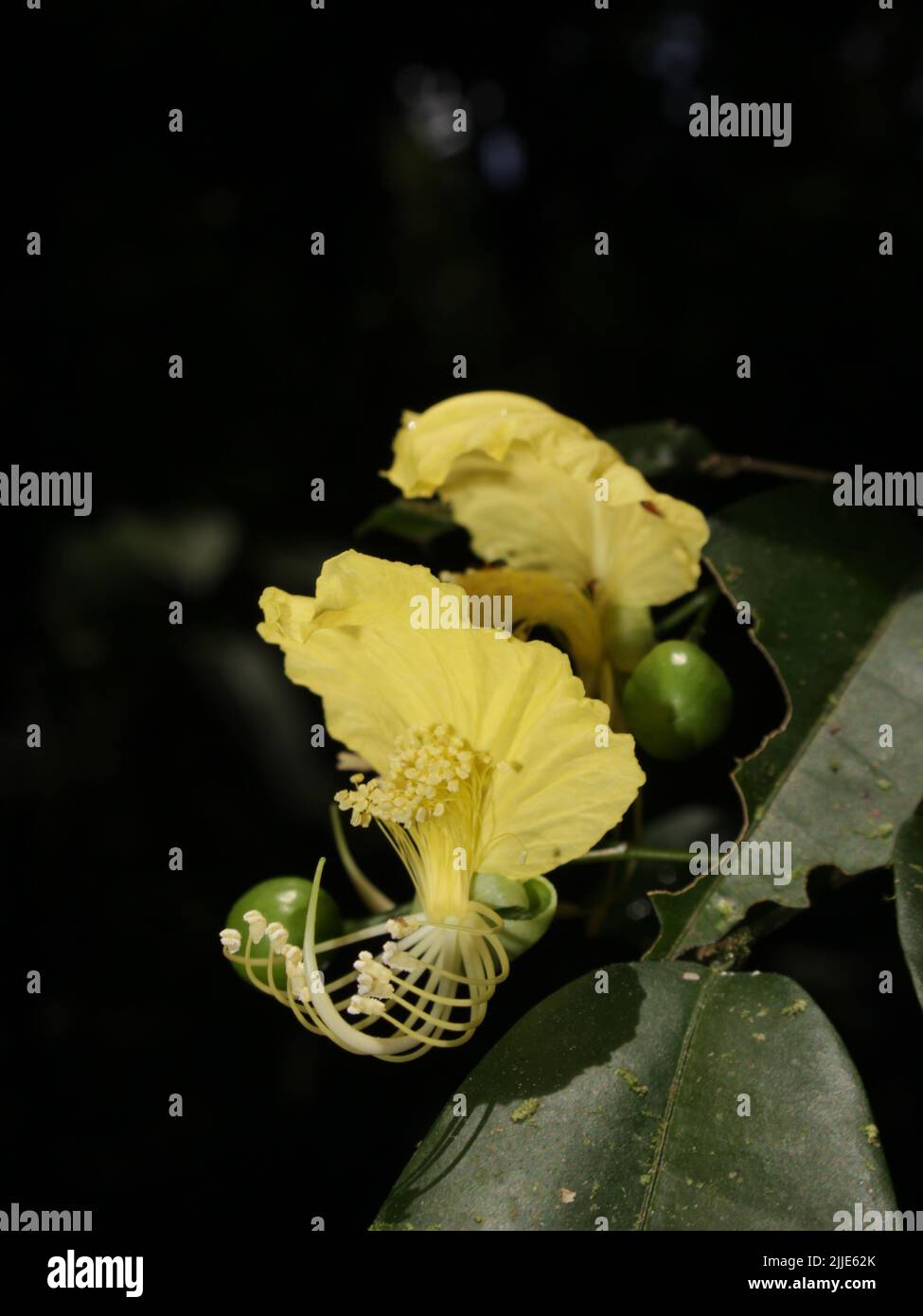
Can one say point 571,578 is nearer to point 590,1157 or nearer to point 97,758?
point 590,1157

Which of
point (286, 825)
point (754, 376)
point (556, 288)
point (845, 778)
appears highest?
point (556, 288)

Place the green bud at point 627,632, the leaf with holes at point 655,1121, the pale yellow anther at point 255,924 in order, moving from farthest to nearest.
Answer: the green bud at point 627,632 → the pale yellow anther at point 255,924 → the leaf with holes at point 655,1121

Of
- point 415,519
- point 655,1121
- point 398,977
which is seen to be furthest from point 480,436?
point 655,1121

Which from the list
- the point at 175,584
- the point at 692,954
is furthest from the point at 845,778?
the point at 175,584

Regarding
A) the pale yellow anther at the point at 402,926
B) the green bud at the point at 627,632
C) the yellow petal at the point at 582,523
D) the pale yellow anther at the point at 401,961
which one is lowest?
the pale yellow anther at the point at 401,961

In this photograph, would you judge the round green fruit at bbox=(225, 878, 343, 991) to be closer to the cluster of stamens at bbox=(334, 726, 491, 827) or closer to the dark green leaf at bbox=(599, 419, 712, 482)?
the cluster of stamens at bbox=(334, 726, 491, 827)

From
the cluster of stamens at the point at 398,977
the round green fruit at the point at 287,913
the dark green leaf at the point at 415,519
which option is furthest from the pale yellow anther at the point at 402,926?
the dark green leaf at the point at 415,519

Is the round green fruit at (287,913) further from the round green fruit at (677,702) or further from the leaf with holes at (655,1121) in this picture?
the round green fruit at (677,702)
